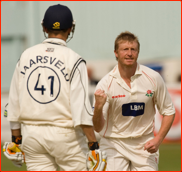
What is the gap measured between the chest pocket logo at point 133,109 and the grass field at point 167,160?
2940 millimetres

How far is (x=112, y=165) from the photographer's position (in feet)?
14.4

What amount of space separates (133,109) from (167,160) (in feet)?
13.0

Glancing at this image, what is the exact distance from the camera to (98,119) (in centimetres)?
407

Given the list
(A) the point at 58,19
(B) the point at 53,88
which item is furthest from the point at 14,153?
(A) the point at 58,19

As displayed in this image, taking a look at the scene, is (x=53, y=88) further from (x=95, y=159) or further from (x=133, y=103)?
(x=133, y=103)

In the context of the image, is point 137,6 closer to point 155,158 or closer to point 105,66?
point 105,66

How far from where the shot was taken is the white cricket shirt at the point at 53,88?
3293 millimetres

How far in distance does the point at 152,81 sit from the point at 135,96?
276 millimetres

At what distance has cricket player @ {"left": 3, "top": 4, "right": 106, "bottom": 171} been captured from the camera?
3.31 metres

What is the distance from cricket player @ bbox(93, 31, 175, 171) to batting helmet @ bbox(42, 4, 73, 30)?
1050 mm

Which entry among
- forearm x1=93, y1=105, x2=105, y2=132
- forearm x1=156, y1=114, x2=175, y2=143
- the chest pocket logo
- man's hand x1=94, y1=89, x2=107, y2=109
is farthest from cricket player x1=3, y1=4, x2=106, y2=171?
forearm x1=156, y1=114, x2=175, y2=143

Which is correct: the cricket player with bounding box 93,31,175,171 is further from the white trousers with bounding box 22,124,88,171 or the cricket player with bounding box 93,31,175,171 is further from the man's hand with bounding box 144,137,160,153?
the white trousers with bounding box 22,124,88,171

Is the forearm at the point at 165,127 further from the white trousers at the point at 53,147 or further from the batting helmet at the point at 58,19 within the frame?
the batting helmet at the point at 58,19

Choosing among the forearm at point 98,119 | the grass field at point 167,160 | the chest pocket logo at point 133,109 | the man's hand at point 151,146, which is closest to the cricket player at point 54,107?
the forearm at point 98,119
